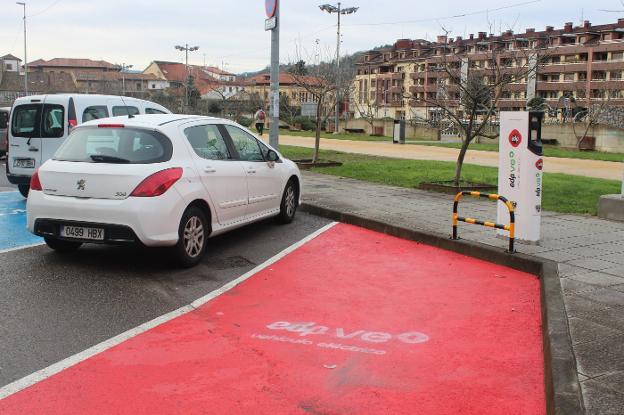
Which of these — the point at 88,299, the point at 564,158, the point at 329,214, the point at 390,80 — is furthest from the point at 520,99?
the point at 88,299

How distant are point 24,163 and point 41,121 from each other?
2.73ft

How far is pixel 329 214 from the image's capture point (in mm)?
10680

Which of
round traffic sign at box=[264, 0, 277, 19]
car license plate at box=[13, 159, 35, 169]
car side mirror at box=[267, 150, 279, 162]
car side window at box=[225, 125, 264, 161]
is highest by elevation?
round traffic sign at box=[264, 0, 277, 19]

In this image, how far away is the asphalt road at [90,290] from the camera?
4789 millimetres

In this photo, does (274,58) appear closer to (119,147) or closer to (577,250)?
(119,147)

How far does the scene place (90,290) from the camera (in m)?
6.21

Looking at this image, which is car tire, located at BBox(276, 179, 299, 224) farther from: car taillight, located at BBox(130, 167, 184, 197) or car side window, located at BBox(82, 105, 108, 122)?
car side window, located at BBox(82, 105, 108, 122)

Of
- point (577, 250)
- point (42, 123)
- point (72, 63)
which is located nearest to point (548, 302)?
point (577, 250)

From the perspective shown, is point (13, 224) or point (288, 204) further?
point (288, 204)

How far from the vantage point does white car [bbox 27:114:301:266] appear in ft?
21.7

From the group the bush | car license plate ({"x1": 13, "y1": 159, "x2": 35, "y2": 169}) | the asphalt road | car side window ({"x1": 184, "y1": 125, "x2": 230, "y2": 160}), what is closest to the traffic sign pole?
car license plate ({"x1": 13, "y1": 159, "x2": 35, "y2": 169})

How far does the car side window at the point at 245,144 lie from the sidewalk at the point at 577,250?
2.13m

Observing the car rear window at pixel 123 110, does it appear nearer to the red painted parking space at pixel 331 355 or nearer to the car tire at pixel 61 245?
the car tire at pixel 61 245

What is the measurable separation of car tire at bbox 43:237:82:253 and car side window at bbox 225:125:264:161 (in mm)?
2297
